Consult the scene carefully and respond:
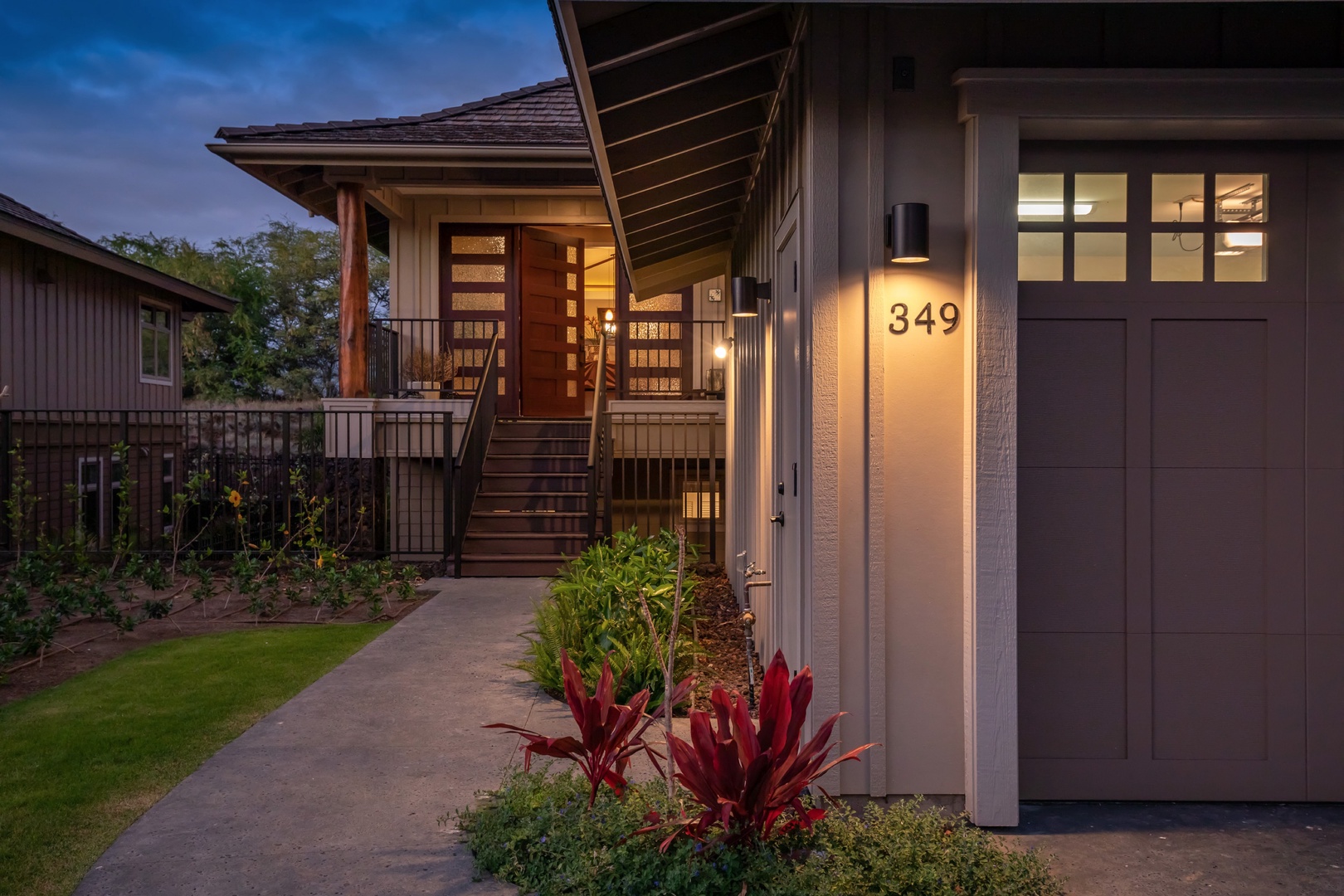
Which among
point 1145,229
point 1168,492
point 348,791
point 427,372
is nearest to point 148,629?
point 348,791

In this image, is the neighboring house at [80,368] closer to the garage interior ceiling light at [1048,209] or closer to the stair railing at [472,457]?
the stair railing at [472,457]

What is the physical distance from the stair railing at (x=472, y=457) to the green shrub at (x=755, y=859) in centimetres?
578

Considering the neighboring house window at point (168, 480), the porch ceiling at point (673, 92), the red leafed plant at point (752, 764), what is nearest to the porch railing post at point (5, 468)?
the neighboring house window at point (168, 480)

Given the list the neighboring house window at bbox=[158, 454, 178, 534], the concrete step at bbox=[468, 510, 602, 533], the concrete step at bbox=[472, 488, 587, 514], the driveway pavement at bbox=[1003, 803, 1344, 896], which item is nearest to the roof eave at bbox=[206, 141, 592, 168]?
the concrete step at bbox=[472, 488, 587, 514]

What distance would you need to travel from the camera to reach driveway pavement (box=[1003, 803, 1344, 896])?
8.58 ft

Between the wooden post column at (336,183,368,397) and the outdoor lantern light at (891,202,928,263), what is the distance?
27.1 feet

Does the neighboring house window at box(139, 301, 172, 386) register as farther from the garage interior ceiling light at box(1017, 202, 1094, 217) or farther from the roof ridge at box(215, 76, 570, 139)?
the garage interior ceiling light at box(1017, 202, 1094, 217)

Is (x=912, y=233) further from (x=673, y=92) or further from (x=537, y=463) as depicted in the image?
(x=537, y=463)

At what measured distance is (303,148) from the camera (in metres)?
9.95

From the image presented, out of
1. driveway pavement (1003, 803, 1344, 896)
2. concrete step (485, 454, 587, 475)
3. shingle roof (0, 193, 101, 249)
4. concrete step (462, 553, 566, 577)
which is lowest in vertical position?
driveway pavement (1003, 803, 1344, 896)

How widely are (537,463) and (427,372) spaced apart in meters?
2.33

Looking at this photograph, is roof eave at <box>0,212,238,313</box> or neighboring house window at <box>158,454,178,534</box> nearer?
roof eave at <box>0,212,238,313</box>

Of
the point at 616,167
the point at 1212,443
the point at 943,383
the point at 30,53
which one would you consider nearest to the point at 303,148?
the point at 616,167

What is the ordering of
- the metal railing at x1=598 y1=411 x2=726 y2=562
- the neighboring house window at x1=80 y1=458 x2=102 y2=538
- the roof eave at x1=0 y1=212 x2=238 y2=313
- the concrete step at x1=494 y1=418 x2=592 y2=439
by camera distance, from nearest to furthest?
the metal railing at x1=598 y1=411 x2=726 y2=562
the concrete step at x1=494 y1=418 x2=592 y2=439
the roof eave at x1=0 y1=212 x2=238 y2=313
the neighboring house window at x1=80 y1=458 x2=102 y2=538
